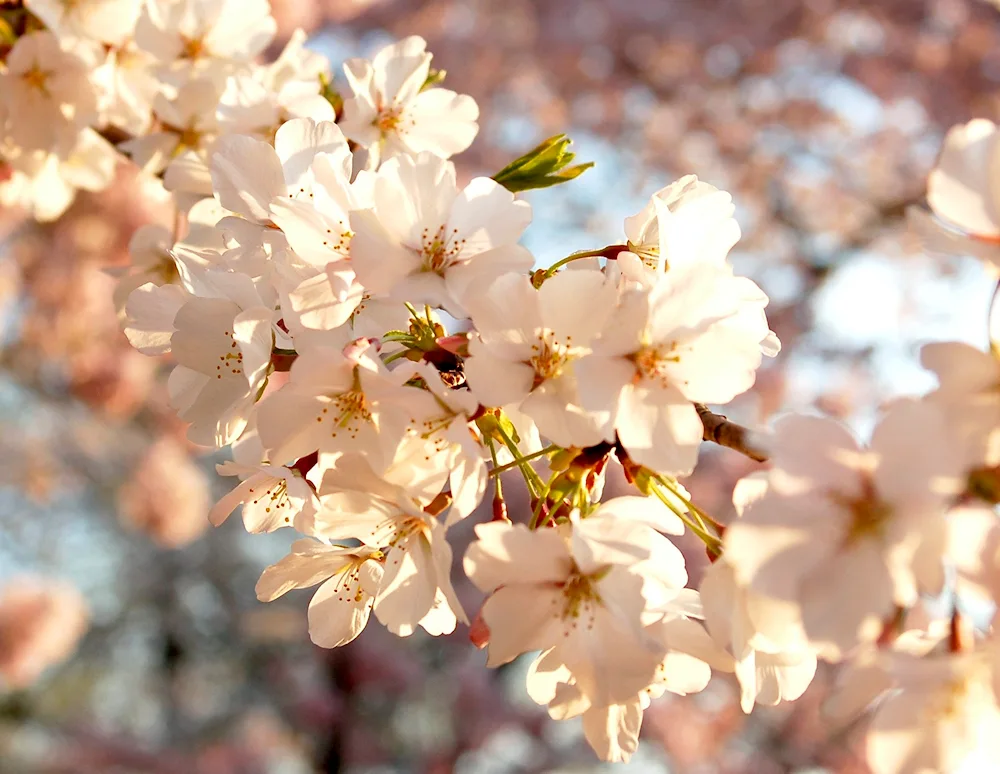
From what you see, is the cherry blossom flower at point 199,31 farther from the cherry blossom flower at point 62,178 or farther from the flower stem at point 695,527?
the flower stem at point 695,527

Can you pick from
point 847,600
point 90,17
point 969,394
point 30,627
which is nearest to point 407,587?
point 847,600

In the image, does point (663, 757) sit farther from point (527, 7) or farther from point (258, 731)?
point (527, 7)

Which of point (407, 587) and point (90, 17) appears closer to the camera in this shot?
point (407, 587)

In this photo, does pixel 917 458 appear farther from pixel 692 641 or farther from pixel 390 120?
pixel 390 120

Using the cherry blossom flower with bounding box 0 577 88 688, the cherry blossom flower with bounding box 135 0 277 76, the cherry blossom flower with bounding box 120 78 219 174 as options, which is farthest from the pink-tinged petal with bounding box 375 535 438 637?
the cherry blossom flower with bounding box 0 577 88 688

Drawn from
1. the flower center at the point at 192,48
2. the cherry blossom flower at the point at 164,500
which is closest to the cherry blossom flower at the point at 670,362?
the flower center at the point at 192,48

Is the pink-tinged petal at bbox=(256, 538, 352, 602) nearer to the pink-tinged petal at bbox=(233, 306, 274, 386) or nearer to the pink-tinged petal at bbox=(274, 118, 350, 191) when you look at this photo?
the pink-tinged petal at bbox=(233, 306, 274, 386)
